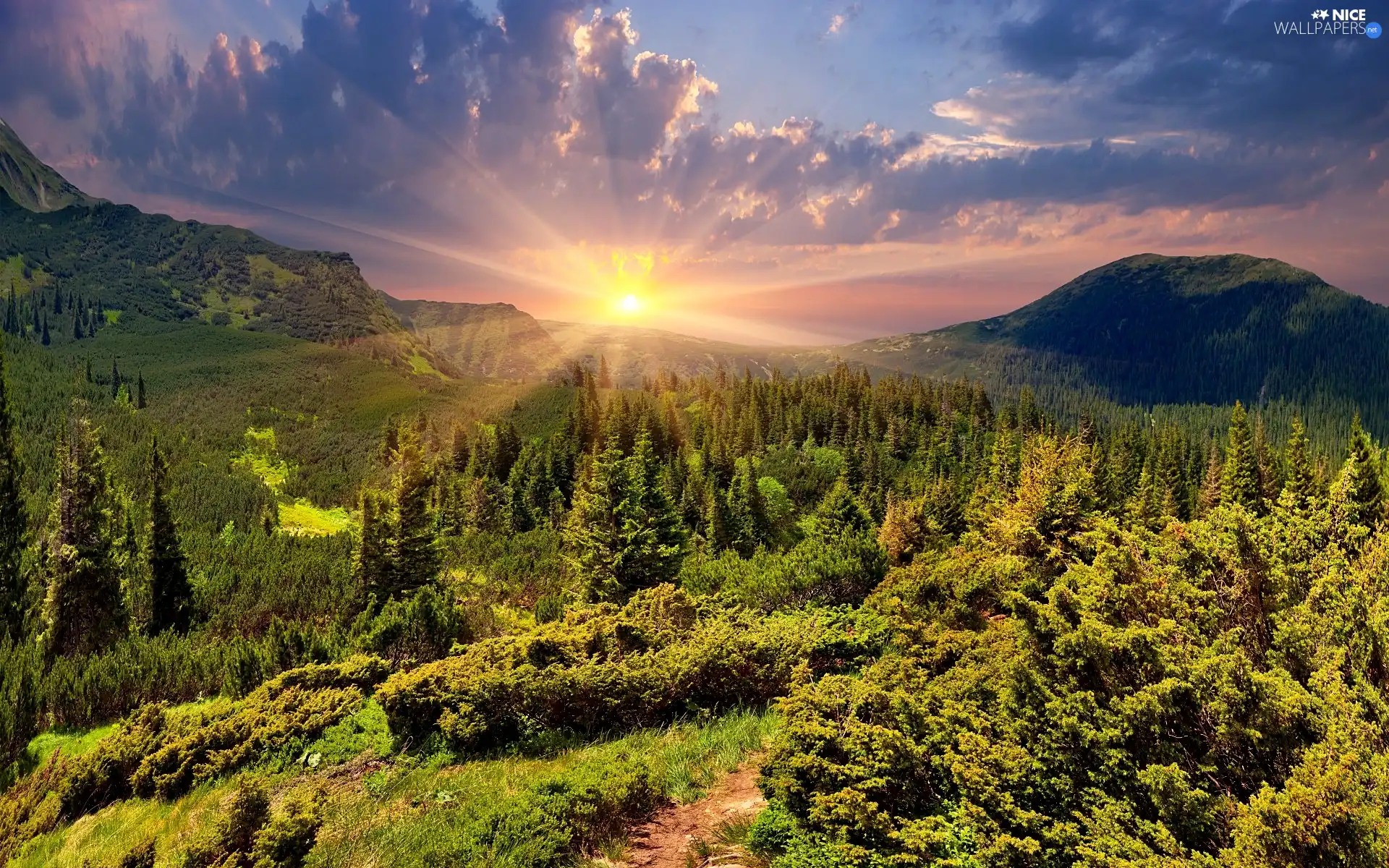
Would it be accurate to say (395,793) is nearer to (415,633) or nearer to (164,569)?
(415,633)

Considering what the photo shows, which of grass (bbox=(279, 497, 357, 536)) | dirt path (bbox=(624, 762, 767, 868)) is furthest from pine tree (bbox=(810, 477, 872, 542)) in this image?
grass (bbox=(279, 497, 357, 536))

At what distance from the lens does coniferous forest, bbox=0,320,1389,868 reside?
757 centimetres

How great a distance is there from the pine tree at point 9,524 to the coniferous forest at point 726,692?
0.37ft

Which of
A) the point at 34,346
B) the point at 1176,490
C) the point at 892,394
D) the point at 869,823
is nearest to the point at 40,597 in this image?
the point at 869,823

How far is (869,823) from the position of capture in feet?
26.3

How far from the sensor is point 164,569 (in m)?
28.4

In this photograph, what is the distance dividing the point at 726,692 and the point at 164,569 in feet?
95.2

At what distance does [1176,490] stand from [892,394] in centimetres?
4594

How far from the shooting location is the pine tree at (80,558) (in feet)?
78.5

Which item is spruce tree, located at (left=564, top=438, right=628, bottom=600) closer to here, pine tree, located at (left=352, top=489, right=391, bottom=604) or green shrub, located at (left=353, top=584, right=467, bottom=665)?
green shrub, located at (left=353, top=584, right=467, bottom=665)

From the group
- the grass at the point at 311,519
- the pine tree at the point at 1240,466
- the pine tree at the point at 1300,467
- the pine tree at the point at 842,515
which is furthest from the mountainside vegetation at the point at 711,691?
the pine tree at the point at 1240,466

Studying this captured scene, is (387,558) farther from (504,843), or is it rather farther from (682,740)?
(504,843)

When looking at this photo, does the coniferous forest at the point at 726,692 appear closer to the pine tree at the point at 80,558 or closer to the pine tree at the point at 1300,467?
the pine tree at the point at 80,558

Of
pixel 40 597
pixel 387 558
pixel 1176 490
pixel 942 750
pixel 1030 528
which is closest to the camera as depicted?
pixel 942 750
